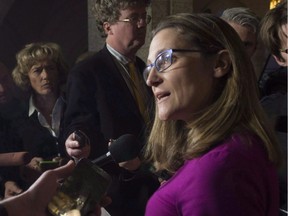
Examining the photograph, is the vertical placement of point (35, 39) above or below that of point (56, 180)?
above

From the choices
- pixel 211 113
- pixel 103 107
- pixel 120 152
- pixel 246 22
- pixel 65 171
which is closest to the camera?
pixel 211 113

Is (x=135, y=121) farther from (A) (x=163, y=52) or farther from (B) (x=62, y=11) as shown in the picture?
(A) (x=163, y=52)

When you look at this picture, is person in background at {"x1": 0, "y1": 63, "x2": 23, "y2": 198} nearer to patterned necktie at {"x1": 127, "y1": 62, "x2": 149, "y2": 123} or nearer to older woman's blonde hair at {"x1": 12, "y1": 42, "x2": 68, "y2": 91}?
older woman's blonde hair at {"x1": 12, "y1": 42, "x2": 68, "y2": 91}

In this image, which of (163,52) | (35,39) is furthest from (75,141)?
(163,52)

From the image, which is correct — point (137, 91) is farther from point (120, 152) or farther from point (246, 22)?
point (246, 22)

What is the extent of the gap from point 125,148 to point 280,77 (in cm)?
54

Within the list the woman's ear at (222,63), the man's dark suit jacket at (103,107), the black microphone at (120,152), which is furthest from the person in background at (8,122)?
the woman's ear at (222,63)

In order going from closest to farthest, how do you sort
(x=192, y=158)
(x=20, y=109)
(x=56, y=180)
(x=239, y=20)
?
(x=192, y=158)
(x=56, y=180)
(x=20, y=109)
(x=239, y=20)

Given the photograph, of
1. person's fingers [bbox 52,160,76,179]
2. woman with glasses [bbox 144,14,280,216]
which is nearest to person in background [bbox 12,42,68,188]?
person's fingers [bbox 52,160,76,179]

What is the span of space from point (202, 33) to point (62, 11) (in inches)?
25.4

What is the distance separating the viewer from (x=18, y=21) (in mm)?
1352

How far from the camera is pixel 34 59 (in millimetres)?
1357

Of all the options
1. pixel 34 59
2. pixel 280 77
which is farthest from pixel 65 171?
pixel 280 77

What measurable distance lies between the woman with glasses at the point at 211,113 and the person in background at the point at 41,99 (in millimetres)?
495
